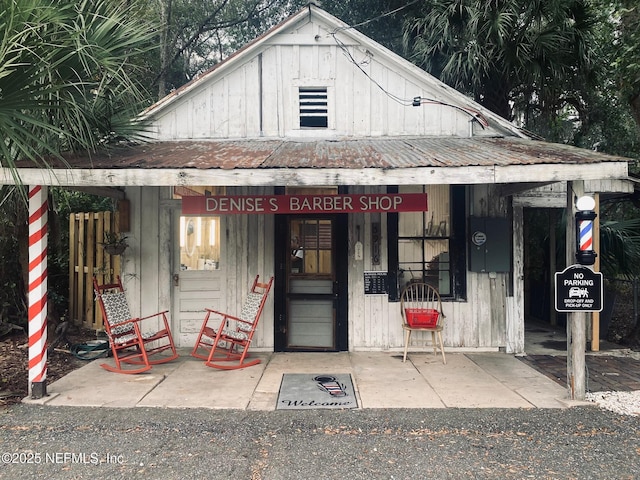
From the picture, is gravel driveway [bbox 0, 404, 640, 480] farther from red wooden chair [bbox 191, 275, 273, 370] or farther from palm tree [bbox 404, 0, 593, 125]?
palm tree [bbox 404, 0, 593, 125]

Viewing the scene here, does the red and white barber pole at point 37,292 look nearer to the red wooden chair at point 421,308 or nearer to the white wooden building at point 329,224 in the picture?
the white wooden building at point 329,224

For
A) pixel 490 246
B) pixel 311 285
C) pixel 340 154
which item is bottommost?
pixel 311 285

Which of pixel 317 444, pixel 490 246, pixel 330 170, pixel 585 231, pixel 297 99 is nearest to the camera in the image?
pixel 317 444

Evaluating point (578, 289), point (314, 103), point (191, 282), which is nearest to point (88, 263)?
point (191, 282)

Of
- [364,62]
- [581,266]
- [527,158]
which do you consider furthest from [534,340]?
[364,62]

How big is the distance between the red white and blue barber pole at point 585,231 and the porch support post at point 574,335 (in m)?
0.09

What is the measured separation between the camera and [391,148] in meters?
5.93

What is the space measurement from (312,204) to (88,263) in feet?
15.6

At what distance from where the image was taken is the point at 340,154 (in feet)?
17.8

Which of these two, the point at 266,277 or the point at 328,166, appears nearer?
the point at 328,166

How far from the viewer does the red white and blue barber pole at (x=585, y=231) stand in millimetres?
4555

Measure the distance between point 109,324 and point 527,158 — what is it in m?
5.46

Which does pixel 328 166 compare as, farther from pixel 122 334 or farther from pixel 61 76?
pixel 122 334

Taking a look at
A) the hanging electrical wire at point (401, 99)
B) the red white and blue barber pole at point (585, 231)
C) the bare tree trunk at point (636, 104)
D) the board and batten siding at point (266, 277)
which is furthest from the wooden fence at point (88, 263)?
the bare tree trunk at point (636, 104)
